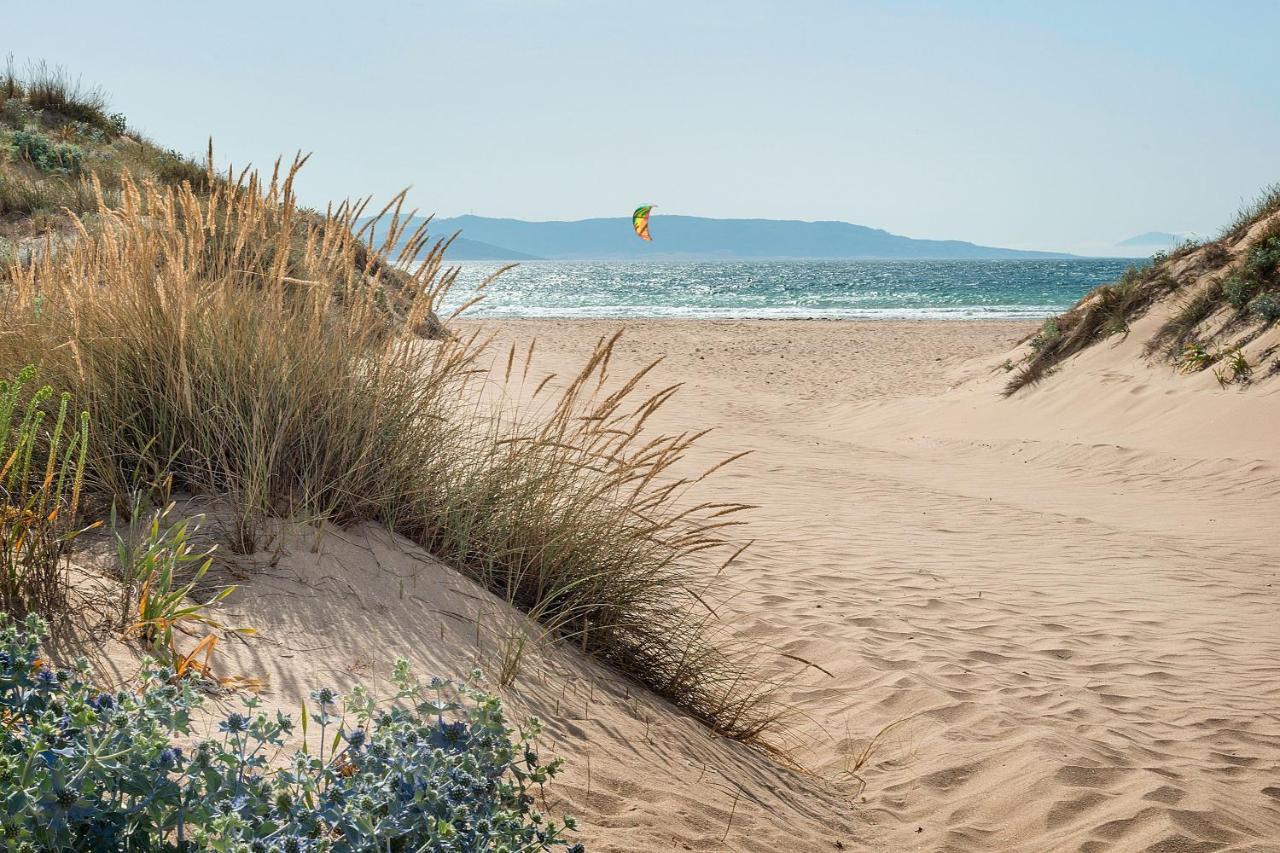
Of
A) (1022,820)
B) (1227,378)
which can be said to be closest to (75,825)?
(1022,820)

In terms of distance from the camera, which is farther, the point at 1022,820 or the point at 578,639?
the point at 578,639

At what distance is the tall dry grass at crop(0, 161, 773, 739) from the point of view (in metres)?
3.36

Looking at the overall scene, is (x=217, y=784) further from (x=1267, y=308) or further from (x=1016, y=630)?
(x=1267, y=308)

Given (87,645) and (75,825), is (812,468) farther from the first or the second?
(75,825)

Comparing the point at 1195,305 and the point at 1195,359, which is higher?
the point at 1195,305

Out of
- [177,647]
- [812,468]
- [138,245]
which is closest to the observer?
[177,647]

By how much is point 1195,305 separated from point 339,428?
12.6 metres

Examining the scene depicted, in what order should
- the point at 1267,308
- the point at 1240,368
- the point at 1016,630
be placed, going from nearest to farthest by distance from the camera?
the point at 1016,630 < the point at 1240,368 < the point at 1267,308

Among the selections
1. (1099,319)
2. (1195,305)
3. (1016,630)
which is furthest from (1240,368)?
(1016,630)

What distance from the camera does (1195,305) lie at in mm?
12711

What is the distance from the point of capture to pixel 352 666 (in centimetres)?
277

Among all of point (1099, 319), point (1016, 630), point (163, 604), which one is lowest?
point (1016, 630)

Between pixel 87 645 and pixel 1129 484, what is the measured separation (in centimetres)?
970

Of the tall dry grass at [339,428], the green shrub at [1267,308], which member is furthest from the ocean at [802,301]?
the tall dry grass at [339,428]
